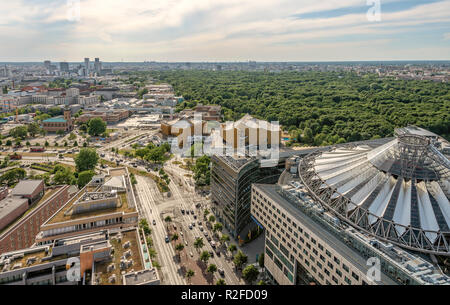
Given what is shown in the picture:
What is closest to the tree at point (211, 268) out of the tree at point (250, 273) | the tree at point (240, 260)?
the tree at point (240, 260)

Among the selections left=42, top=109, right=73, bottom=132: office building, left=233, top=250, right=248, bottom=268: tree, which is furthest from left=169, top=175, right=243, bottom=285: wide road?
left=42, top=109, right=73, bottom=132: office building

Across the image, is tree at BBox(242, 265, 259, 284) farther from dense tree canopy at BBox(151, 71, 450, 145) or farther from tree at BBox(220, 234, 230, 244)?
dense tree canopy at BBox(151, 71, 450, 145)

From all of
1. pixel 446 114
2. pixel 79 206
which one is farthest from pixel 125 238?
pixel 446 114

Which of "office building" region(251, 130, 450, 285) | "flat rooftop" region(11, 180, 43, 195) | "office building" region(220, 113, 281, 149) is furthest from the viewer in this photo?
"office building" region(220, 113, 281, 149)

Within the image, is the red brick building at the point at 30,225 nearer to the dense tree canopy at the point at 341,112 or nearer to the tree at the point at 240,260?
the tree at the point at 240,260

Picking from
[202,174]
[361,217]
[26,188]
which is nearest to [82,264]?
[26,188]

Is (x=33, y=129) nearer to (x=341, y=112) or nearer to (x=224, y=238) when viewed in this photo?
(x=224, y=238)

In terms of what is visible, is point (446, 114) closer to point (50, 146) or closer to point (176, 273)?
point (176, 273)

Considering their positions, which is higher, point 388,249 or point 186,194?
point 388,249
